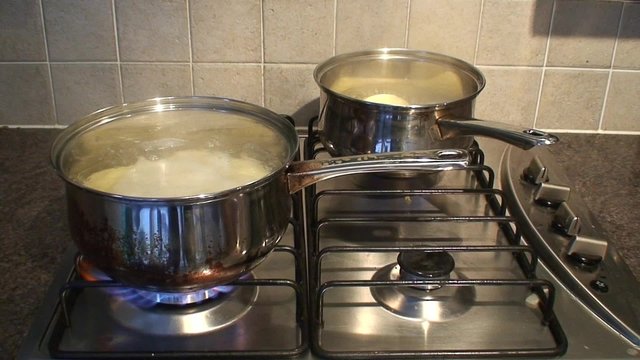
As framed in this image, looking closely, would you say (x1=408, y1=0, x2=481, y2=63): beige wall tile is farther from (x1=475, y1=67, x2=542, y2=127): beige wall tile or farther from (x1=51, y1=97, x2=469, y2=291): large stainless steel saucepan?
(x1=51, y1=97, x2=469, y2=291): large stainless steel saucepan

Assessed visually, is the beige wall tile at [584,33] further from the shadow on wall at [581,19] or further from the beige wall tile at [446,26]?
the beige wall tile at [446,26]

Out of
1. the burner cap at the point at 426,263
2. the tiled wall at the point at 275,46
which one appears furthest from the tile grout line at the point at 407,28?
the burner cap at the point at 426,263

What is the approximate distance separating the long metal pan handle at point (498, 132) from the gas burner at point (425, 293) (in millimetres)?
151

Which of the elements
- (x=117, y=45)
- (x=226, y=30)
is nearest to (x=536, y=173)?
(x=226, y=30)

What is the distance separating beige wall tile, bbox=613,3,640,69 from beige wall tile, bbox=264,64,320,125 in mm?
485

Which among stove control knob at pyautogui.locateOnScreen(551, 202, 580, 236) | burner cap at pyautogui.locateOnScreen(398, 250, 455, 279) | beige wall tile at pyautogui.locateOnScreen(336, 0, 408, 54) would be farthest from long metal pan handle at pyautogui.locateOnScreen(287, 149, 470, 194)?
beige wall tile at pyautogui.locateOnScreen(336, 0, 408, 54)

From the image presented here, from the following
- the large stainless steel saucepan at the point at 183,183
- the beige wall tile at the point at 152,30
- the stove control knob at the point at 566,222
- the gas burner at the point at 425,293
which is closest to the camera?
the large stainless steel saucepan at the point at 183,183

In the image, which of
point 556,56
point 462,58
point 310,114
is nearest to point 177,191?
point 310,114

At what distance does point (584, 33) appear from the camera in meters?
1.03

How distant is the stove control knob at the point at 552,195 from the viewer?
852 mm

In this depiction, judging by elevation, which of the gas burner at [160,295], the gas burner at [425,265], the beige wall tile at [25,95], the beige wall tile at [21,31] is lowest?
the gas burner at [160,295]

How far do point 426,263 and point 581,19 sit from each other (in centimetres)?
55

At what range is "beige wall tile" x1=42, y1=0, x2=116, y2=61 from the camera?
99cm

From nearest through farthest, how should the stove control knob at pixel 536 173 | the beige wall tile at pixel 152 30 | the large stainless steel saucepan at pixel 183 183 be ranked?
1. the large stainless steel saucepan at pixel 183 183
2. the stove control knob at pixel 536 173
3. the beige wall tile at pixel 152 30
